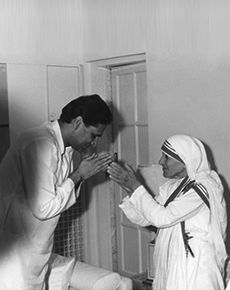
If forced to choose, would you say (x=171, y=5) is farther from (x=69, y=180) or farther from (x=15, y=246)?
(x=15, y=246)

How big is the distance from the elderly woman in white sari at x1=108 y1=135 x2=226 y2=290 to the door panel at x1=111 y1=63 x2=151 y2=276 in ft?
3.72

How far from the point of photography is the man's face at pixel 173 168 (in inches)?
85.2

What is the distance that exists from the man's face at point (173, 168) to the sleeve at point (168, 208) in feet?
0.40

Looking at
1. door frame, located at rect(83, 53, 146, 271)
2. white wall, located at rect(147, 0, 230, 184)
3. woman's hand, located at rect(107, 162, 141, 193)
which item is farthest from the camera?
door frame, located at rect(83, 53, 146, 271)

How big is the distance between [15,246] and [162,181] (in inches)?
89.3

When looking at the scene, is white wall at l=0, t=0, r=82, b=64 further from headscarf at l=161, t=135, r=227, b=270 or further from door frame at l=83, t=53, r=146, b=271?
headscarf at l=161, t=135, r=227, b=270

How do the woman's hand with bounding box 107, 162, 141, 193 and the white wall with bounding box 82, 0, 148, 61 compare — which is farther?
the white wall with bounding box 82, 0, 148, 61

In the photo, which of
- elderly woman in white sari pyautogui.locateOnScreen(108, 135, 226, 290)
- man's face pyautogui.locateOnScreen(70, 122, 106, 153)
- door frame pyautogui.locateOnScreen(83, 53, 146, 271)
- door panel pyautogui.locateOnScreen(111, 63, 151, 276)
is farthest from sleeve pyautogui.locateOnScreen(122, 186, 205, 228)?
door frame pyautogui.locateOnScreen(83, 53, 146, 271)

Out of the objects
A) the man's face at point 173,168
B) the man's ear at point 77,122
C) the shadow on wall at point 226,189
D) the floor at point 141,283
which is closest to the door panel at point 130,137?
the floor at point 141,283

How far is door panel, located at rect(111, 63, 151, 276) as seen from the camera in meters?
3.30

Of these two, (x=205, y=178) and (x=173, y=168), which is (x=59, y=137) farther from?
(x=205, y=178)

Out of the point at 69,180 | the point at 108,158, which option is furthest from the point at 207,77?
the point at 69,180

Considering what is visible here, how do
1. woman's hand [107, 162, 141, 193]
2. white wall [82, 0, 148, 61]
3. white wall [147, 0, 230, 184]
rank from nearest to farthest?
1. woman's hand [107, 162, 141, 193]
2. white wall [147, 0, 230, 184]
3. white wall [82, 0, 148, 61]

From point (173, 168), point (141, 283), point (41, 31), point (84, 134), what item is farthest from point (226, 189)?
point (41, 31)
